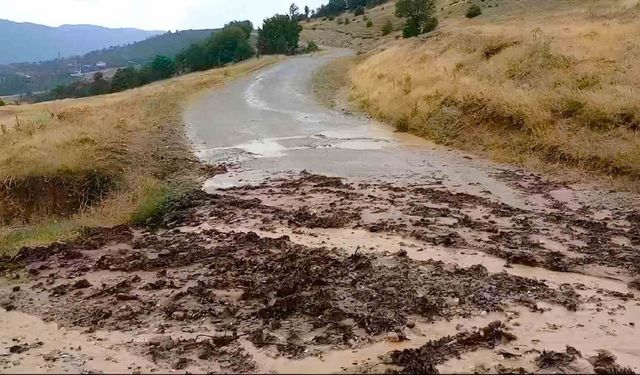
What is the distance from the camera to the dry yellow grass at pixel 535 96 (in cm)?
1240

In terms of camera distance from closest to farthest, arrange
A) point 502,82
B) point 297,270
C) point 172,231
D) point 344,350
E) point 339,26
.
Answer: point 344,350 < point 297,270 < point 172,231 < point 502,82 < point 339,26

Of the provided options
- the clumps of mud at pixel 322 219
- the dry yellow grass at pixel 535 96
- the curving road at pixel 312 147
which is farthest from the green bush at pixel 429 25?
the clumps of mud at pixel 322 219

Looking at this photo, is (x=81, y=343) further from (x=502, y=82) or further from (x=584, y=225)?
(x=502, y=82)

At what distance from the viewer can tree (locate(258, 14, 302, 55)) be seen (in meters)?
74.6

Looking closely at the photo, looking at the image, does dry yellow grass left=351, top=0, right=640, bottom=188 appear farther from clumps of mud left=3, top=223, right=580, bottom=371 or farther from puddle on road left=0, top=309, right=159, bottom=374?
puddle on road left=0, top=309, right=159, bottom=374

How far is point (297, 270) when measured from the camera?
286 inches

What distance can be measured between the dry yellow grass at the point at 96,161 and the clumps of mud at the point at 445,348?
6601mm

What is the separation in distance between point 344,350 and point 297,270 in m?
2.05

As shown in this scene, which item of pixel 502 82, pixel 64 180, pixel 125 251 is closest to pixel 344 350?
pixel 125 251

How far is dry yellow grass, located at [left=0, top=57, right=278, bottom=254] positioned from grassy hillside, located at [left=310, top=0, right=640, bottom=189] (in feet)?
22.3

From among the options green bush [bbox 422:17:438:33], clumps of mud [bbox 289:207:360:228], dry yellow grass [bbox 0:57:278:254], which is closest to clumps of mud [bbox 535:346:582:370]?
clumps of mud [bbox 289:207:360:228]

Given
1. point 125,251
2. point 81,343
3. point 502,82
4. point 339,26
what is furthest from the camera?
point 339,26

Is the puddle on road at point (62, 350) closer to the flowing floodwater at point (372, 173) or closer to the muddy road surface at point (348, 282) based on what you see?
the muddy road surface at point (348, 282)

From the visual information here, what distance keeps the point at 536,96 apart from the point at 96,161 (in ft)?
32.6
